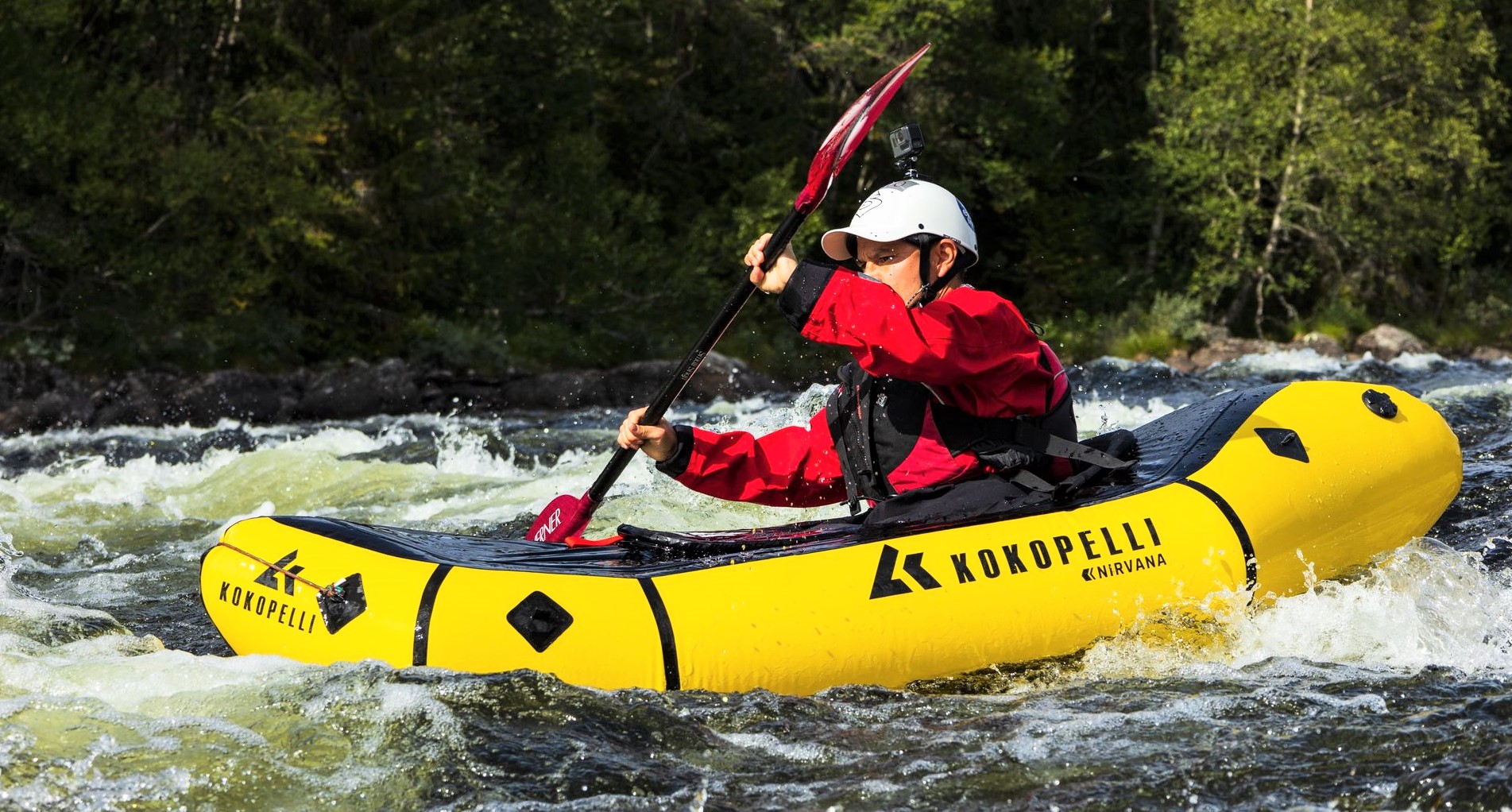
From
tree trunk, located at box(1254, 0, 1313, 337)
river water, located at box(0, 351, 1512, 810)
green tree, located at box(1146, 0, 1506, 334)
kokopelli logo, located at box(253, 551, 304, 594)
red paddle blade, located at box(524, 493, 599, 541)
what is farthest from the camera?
tree trunk, located at box(1254, 0, 1313, 337)

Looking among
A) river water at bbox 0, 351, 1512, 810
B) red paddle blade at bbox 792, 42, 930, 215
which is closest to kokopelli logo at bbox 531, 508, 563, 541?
river water at bbox 0, 351, 1512, 810

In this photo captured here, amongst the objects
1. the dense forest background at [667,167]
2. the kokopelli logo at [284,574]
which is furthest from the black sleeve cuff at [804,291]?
the dense forest background at [667,167]

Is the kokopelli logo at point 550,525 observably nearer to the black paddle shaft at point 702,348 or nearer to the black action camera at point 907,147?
the black paddle shaft at point 702,348

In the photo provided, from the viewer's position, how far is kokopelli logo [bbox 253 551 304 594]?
11.2 feet

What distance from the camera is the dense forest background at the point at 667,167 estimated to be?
14227 millimetres

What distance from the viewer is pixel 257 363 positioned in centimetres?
1466

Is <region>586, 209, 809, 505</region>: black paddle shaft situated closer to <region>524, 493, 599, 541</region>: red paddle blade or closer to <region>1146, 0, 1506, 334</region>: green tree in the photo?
<region>524, 493, 599, 541</region>: red paddle blade

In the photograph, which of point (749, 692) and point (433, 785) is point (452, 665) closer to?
point (433, 785)

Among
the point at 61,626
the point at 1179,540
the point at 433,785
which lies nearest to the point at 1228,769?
the point at 1179,540

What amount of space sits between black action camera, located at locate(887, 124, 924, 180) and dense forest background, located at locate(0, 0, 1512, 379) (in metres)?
11.4

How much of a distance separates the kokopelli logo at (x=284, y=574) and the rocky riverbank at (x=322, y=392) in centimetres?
892

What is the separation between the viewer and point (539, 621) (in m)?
3.28

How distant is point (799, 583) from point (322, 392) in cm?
1080

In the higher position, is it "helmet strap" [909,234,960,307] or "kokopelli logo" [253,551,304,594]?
"helmet strap" [909,234,960,307]
